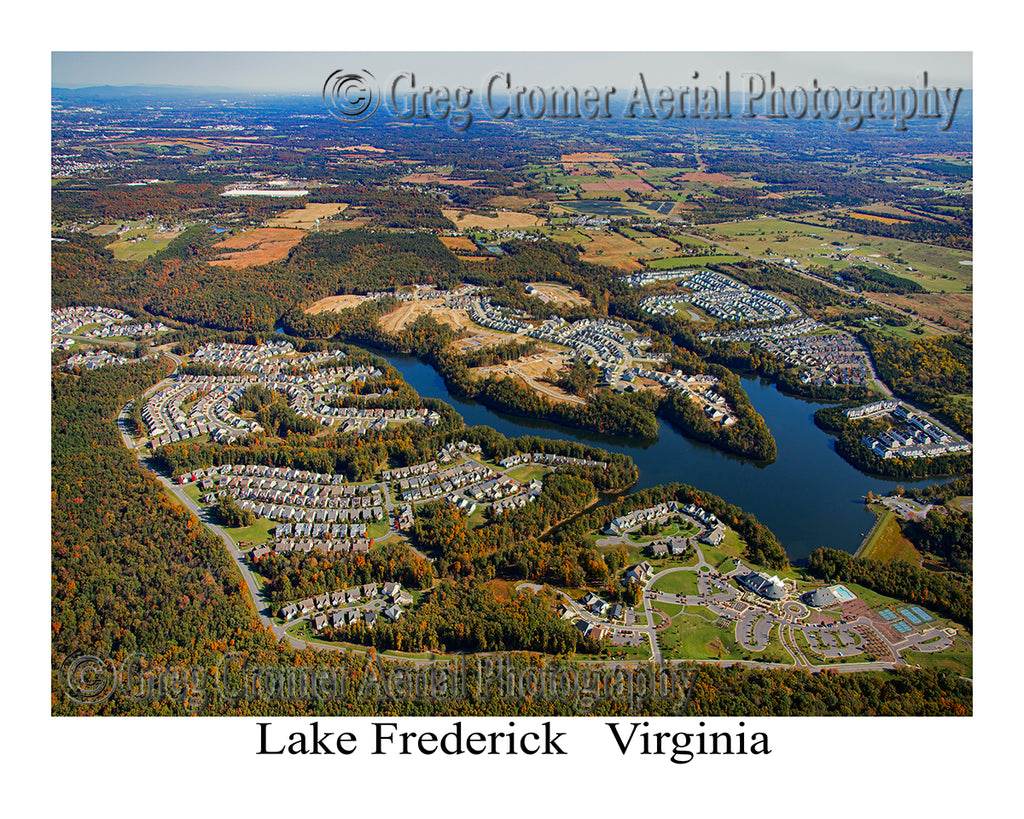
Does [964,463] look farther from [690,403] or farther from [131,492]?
[131,492]

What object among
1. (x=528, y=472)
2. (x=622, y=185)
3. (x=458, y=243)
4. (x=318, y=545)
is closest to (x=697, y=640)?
(x=528, y=472)

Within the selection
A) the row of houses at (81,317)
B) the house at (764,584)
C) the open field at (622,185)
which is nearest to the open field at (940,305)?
the house at (764,584)

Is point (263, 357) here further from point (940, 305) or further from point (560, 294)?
point (940, 305)

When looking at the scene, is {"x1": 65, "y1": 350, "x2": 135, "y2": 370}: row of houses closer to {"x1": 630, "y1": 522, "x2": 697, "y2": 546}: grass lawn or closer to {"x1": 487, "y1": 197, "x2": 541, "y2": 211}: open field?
{"x1": 630, "y1": 522, "x2": 697, "y2": 546}: grass lawn

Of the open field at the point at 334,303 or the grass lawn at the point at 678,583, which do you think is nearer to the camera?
the grass lawn at the point at 678,583

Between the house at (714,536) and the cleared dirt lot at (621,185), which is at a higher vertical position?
the cleared dirt lot at (621,185)

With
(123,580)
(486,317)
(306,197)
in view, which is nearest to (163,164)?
(306,197)

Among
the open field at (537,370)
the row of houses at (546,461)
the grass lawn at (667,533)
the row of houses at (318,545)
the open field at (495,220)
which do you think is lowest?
the row of houses at (318,545)

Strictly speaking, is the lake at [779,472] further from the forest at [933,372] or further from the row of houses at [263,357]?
the row of houses at [263,357]
